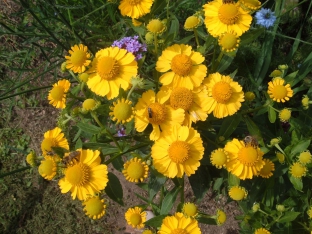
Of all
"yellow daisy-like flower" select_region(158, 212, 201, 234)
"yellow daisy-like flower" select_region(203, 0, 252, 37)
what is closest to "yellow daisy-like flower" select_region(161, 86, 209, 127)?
"yellow daisy-like flower" select_region(203, 0, 252, 37)

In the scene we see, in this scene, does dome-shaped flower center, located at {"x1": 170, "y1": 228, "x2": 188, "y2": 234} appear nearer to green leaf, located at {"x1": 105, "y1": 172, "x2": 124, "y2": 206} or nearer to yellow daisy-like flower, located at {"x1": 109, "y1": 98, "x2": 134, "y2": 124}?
green leaf, located at {"x1": 105, "y1": 172, "x2": 124, "y2": 206}

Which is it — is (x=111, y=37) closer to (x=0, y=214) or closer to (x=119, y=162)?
(x=119, y=162)

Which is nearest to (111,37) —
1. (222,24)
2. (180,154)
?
(222,24)

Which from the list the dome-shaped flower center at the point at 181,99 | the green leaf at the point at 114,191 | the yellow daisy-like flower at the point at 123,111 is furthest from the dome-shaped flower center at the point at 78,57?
the green leaf at the point at 114,191

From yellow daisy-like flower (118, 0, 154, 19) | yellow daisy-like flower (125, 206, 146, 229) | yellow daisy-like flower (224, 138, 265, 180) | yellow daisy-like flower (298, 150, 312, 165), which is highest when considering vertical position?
yellow daisy-like flower (118, 0, 154, 19)

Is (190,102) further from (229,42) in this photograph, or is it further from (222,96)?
(229,42)

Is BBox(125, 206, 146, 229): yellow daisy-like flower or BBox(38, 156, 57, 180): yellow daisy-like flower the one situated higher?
BBox(38, 156, 57, 180): yellow daisy-like flower

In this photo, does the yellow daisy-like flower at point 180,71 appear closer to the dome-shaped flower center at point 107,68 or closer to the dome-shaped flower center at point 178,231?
the dome-shaped flower center at point 107,68
